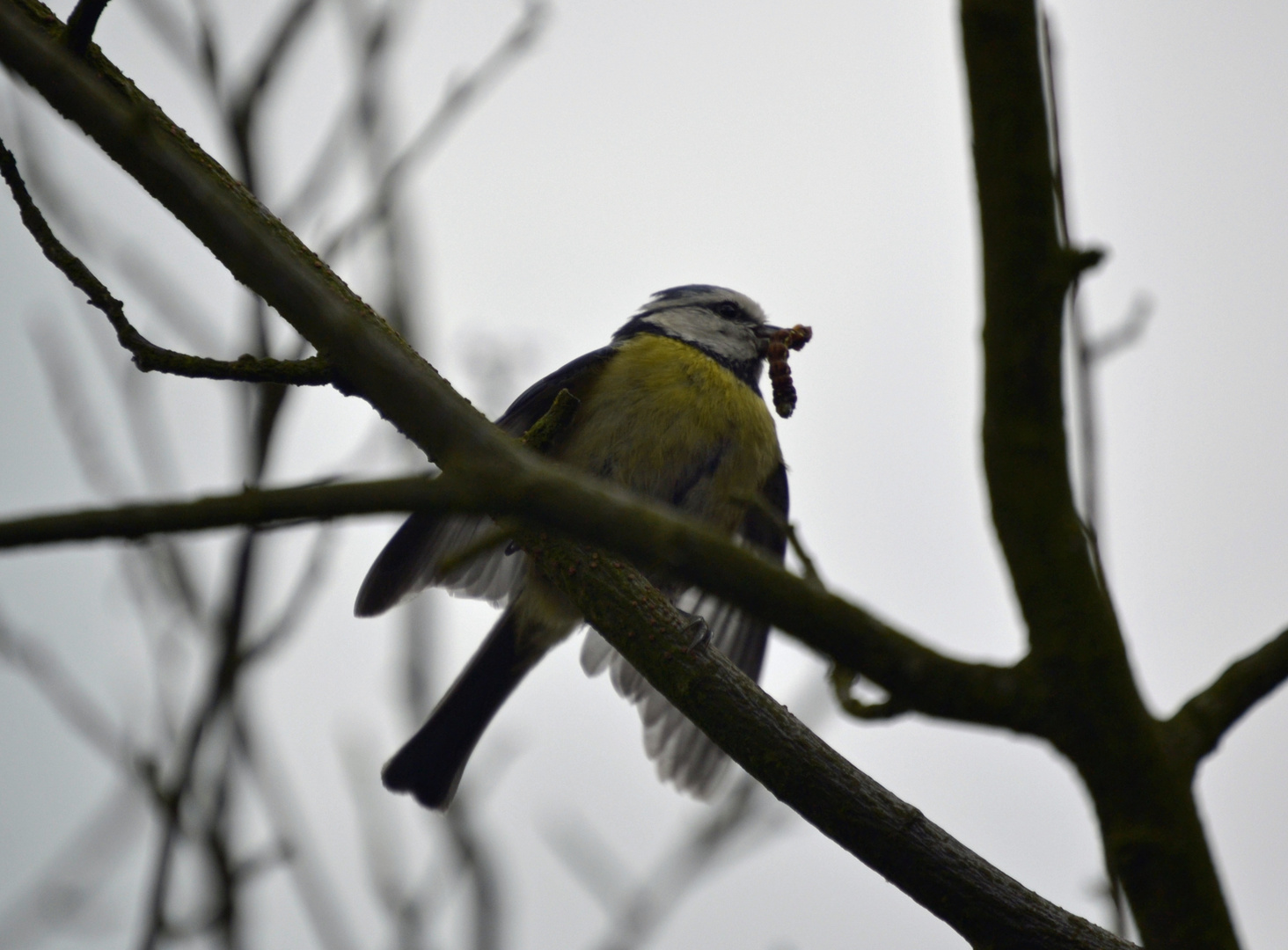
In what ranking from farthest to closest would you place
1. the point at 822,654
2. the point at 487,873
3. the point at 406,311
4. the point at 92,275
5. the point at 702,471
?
the point at 406,311 < the point at 487,873 < the point at 702,471 < the point at 92,275 < the point at 822,654

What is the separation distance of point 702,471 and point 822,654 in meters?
2.57

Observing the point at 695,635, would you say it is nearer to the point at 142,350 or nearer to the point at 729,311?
the point at 142,350

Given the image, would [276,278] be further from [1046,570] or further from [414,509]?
[1046,570]

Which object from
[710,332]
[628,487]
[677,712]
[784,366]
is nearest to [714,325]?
[710,332]

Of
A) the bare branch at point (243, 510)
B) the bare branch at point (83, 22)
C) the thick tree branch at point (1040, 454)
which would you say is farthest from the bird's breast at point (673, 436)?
the bare branch at point (243, 510)

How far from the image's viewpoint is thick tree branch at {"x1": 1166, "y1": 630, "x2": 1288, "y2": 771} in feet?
3.69

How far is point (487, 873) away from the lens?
3.91 metres

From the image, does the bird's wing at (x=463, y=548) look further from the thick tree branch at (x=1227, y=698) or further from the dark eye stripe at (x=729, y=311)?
the thick tree branch at (x=1227, y=698)

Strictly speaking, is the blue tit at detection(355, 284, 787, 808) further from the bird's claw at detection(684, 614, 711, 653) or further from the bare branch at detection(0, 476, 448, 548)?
the bare branch at detection(0, 476, 448, 548)

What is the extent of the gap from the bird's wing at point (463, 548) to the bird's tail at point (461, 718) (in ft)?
0.62

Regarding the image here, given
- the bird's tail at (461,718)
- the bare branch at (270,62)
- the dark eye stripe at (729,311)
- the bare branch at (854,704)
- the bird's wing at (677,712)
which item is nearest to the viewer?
the bare branch at (854,704)

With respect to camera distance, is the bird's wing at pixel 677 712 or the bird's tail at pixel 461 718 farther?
the bird's wing at pixel 677 712

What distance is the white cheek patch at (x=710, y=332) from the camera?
14.2 feet

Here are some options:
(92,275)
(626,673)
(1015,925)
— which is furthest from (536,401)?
(1015,925)
